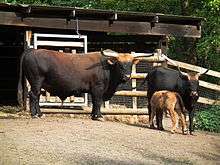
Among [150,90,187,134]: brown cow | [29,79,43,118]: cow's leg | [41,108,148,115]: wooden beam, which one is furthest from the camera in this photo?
[41,108,148,115]: wooden beam

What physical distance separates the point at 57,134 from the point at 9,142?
1.39 m

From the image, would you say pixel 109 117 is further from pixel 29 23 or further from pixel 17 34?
pixel 17 34

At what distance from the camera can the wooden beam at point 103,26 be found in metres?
16.4

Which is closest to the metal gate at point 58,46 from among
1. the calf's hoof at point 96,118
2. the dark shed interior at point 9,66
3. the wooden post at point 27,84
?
the wooden post at point 27,84

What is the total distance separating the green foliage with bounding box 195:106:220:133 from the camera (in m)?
16.5

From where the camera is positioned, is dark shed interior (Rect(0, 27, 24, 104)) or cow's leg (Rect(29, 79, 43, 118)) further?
dark shed interior (Rect(0, 27, 24, 104))

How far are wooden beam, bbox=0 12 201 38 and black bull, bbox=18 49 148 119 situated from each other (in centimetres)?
144

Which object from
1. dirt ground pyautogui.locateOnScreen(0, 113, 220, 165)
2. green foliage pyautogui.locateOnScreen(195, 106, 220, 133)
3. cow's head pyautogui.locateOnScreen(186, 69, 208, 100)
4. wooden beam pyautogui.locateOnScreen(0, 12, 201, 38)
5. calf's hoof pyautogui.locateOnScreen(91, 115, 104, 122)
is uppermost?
wooden beam pyautogui.locateOnScreen(0, 12, 201, 38)

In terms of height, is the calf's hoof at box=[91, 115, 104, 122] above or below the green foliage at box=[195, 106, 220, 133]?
above

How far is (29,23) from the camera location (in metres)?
16.6

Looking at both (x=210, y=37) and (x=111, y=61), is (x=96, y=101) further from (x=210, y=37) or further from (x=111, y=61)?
(x=210, y=37)

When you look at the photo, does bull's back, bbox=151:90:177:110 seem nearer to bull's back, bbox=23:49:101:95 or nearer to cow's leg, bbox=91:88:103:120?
cow's leg, bbox=91:88:103:120

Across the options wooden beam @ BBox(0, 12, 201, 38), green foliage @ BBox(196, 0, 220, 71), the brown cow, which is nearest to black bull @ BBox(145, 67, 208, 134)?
the brown cow

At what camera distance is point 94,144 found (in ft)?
38.0
